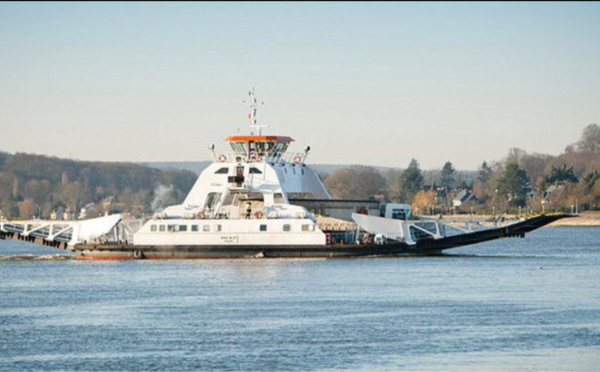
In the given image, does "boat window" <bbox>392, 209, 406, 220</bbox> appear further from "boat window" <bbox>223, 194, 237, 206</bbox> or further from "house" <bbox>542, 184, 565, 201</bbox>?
"house" <bbox>542, 184, 565, 201</bbox>

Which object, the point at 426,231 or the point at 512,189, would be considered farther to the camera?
the point at 512,189

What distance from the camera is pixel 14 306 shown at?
161ft

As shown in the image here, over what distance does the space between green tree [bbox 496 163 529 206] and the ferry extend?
106568 millimetres

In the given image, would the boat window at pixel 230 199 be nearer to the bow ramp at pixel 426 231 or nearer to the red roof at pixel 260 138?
the red roof at pixel 260 138

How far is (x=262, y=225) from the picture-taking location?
223 ft

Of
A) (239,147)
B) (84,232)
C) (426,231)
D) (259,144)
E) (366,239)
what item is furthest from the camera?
(84,232)

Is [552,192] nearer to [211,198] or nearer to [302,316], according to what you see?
[211,198]

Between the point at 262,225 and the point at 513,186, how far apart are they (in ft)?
378

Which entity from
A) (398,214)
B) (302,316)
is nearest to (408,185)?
(398,214)

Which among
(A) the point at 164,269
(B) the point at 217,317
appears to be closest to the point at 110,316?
(B) the point at 217,317

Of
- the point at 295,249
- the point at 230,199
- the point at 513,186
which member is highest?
the point at 513,186

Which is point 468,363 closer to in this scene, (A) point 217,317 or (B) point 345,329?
(B) point 345,329

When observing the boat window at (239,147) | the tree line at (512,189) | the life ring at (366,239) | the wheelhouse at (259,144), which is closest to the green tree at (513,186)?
the tree line at (512,189)

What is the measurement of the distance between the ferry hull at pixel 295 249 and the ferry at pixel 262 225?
5 cm
